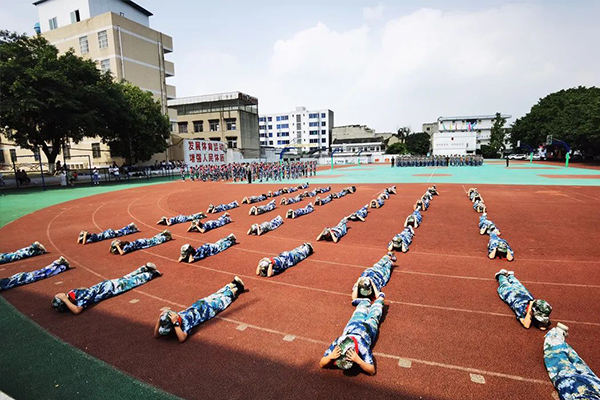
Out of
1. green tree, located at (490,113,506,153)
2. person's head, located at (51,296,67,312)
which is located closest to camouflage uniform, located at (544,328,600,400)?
person's head, located at (51,296,67,312)

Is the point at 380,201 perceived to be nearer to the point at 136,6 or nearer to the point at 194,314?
the point at 194,314

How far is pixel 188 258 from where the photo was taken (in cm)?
733

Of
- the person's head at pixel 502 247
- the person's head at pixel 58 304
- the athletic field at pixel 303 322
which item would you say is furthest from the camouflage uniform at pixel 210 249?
the person's head at pixel 502 247

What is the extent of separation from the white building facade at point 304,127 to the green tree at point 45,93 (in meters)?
60.3

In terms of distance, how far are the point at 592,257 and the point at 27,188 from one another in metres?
32.5

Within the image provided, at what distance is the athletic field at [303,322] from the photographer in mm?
3463

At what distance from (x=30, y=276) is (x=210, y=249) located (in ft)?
11.9

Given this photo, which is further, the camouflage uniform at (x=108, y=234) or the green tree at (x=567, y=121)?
the green tree at (x=567, y=121)

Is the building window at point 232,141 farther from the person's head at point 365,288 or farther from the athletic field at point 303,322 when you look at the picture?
the person's head at point 365,288

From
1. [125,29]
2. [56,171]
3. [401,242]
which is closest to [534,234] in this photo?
[401,242]

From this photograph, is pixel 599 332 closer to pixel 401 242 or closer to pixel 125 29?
pixel 401 242

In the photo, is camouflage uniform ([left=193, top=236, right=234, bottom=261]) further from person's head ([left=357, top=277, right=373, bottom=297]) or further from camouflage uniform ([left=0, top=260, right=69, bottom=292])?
person's head ([left=357, top=277, right=373, bottom=297])

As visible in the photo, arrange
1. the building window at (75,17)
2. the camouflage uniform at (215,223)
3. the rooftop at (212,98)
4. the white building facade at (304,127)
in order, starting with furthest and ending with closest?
the white building facade at (304,127), the rooftop at (212,98), the building window at (75,17), the camouflage uniform at (215,223)

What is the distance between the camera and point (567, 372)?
3.23m
